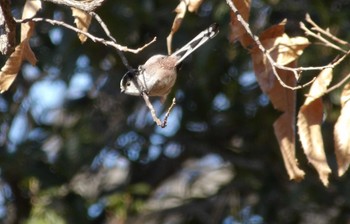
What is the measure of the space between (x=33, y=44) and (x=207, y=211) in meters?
1.12

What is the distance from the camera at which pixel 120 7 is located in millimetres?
3348

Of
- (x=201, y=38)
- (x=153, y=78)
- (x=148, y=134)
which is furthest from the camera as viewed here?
(x=148, y=134)

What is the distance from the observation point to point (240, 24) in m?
2.06

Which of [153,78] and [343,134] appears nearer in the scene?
[153,78]

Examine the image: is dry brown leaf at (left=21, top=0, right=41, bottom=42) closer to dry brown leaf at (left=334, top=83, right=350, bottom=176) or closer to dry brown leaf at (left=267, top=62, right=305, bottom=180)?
dry brown leaf at (left=267, top=62, right=305, bottom=180)

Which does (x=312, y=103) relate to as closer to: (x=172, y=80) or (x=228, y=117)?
(x=172, y=80)

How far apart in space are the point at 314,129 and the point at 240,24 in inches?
12.3

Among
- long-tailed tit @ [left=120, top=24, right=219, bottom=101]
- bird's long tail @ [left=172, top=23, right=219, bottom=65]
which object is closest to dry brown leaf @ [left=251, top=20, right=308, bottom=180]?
bird's long tail @ [left=172, top=23, right=219, bottom=65]

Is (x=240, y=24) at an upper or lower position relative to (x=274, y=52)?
upper

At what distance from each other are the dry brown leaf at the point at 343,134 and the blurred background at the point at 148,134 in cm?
118

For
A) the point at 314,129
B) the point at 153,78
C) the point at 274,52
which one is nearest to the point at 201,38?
the point at 153,78

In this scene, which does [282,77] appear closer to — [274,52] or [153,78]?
[274,52]

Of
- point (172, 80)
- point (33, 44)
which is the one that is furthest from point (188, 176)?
point (172, 80)

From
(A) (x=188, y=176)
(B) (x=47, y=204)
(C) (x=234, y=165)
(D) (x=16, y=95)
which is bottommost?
(A) (x=188, y=176)
